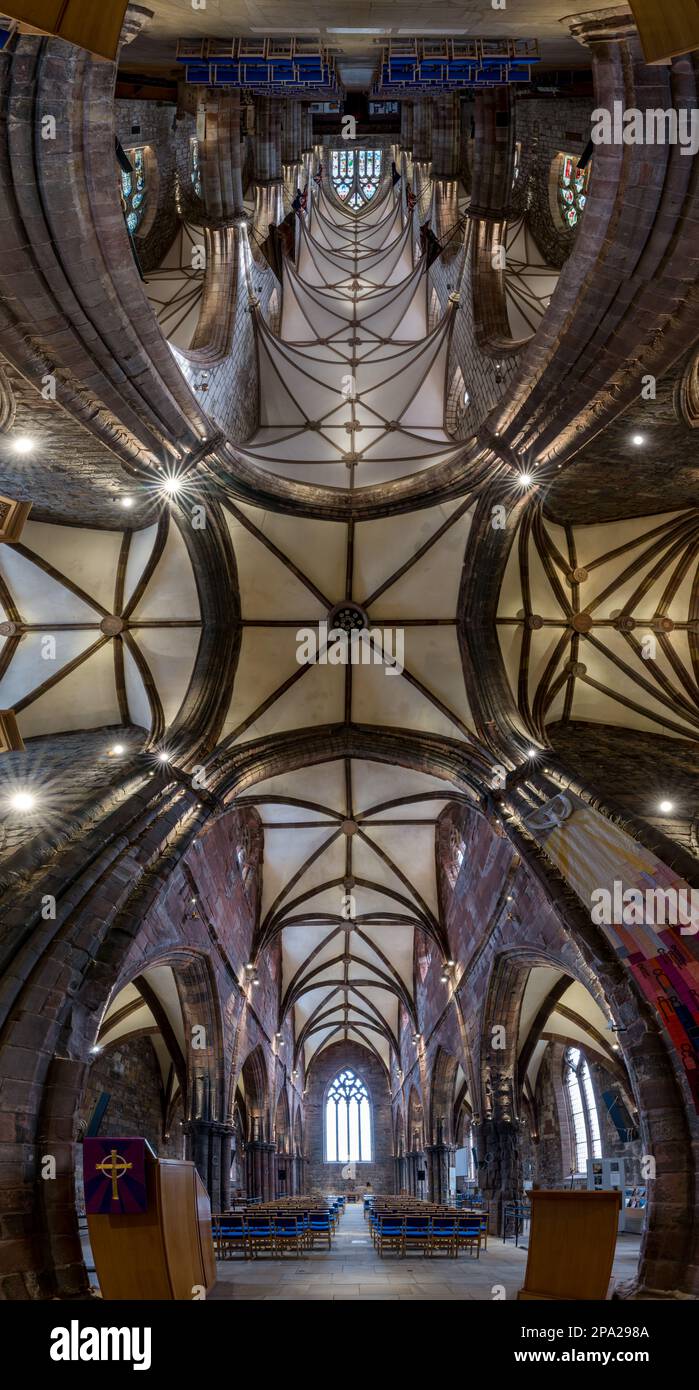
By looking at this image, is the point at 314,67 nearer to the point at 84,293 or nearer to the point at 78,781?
the point at 84,293

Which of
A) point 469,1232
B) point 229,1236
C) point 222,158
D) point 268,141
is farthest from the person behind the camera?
point 268,141

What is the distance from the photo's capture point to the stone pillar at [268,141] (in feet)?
55.1

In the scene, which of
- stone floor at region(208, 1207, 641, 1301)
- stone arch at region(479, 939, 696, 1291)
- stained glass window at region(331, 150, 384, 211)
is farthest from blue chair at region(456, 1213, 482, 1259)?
stained glass window at region(331, 150, 384, 211)

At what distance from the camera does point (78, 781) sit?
1262cm

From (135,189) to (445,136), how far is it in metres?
7.06

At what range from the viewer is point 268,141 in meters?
17.6

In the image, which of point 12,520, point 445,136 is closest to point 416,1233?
point 12,520

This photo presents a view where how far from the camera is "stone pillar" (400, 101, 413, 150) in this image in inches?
696

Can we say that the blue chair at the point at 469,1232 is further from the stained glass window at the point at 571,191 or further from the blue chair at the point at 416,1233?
the stained glass window at the point at 571,191

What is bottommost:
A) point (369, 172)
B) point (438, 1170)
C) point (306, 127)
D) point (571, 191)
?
point (438, 1170)

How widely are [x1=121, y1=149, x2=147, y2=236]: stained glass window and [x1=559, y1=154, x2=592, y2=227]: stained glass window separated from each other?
9.27 m

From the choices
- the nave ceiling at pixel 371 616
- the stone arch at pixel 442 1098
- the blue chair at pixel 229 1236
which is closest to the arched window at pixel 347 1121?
the stone arch at pixel 442 1098

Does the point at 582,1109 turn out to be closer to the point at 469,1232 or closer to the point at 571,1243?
the point at 469,1232

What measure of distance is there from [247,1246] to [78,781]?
7.67 metres
